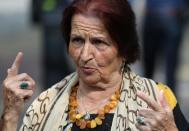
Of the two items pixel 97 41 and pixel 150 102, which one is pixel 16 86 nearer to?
pixel 97 41

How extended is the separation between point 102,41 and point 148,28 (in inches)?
221

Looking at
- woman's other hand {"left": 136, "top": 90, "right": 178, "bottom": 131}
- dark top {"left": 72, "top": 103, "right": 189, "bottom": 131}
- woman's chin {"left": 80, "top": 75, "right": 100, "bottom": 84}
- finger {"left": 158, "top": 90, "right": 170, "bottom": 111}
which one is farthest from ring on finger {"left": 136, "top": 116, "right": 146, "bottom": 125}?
woman's chin {"left": 80, "top": 75, "right": 100, "bottom": 84}

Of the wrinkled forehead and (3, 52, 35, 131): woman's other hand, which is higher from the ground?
the wrinkled forehead

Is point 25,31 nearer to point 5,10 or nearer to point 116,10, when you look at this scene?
point 5,10

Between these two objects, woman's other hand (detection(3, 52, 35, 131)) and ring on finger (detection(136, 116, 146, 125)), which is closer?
ring on finger (detection(136, 116, 146, 125))

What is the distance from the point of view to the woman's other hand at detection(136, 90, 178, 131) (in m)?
5.02

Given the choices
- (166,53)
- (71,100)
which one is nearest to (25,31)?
(166,53)

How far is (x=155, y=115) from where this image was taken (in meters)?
5.03

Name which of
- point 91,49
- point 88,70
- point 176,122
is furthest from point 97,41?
point 176,122

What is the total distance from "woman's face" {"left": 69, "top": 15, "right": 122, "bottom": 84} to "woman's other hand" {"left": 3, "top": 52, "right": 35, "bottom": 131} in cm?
29

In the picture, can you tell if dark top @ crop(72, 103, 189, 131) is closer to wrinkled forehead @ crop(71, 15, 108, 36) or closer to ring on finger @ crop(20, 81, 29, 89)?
ring on finger @ crop(20, 81, 29, 89)

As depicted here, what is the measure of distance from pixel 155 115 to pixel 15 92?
2.79 feet

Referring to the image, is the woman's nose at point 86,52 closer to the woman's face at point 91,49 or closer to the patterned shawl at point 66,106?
the woman's face at point 91,49

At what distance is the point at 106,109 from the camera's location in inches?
213
